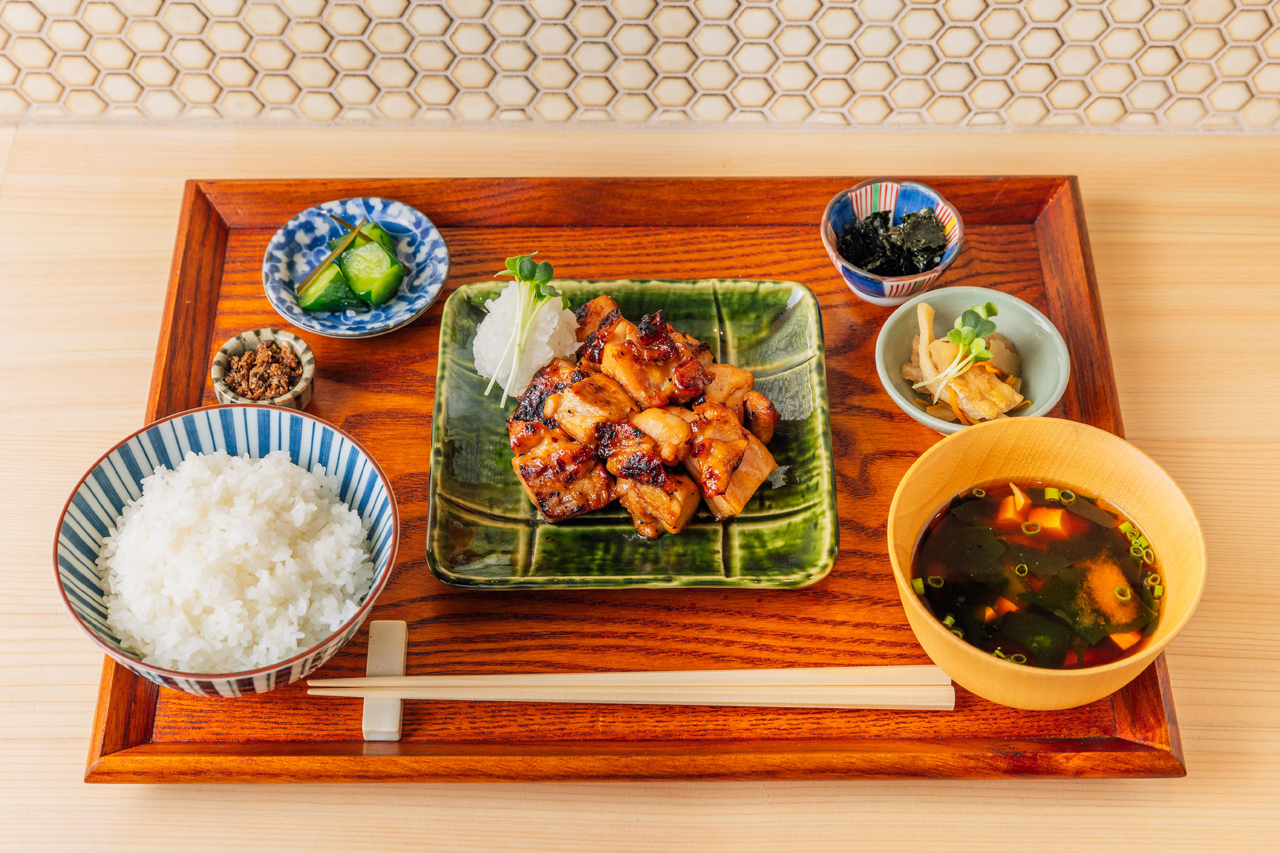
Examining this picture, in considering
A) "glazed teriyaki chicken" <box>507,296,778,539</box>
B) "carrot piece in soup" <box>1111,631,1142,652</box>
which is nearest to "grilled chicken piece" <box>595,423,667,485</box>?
"glazed teriyaki chicken" <box>507,296,778,539</box>

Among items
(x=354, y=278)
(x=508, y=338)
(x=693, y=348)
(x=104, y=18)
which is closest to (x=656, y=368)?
(x=693, y=348)

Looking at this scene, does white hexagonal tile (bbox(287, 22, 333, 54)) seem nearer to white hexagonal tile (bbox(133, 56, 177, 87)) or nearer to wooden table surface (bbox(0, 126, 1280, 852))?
wooden table surface (bbox(0, 126, 1280, 852))

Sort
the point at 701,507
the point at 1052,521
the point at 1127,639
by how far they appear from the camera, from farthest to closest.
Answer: the point at 701,507, the point at 1052,521, the point at 1127,639

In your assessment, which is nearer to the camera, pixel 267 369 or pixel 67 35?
pixel 267 369

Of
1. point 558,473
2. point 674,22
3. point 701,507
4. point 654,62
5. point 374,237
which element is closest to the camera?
point 558,473

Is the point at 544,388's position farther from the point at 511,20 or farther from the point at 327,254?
the point at 511,20

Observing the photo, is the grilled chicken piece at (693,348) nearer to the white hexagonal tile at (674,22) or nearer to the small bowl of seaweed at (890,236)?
the small bowl of seaweed at (890,236)

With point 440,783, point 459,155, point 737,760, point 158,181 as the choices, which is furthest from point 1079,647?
point 158,181
